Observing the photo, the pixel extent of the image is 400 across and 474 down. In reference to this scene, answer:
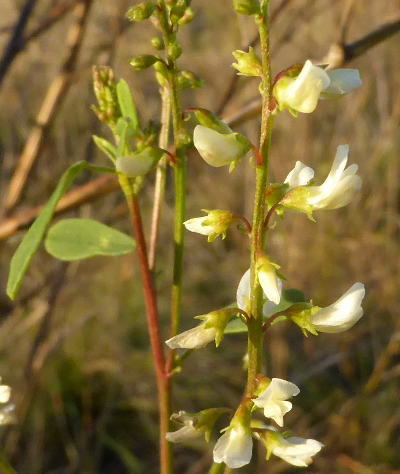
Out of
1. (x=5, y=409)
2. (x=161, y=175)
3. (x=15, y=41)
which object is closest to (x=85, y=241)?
(x=161, y=175)

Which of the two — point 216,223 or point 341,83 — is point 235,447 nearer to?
point 216,223

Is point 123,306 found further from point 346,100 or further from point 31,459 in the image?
point 346,100

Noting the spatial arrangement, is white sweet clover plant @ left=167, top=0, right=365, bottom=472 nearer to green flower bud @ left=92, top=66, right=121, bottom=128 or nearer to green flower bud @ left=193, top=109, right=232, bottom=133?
green flower bud @ left=193, top=109, right=232, bottom=133

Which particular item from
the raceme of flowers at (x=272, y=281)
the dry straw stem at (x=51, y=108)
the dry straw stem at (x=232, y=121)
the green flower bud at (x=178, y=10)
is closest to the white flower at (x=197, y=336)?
the raceme of flowers at (x=272, y=281)

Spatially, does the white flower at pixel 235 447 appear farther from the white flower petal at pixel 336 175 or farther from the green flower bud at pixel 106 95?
the green flower bud at pixel 106 95

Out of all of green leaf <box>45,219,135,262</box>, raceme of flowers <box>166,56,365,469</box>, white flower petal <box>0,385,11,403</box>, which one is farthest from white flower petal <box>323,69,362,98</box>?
white flower petal <box>0,385,11,403</box>

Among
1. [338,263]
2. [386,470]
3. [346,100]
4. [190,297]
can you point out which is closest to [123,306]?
[190,297]
